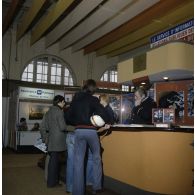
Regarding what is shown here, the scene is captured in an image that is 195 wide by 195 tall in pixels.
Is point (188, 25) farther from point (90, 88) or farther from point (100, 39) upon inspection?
point (100, 39)

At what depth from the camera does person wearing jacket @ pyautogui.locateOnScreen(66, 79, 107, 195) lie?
3.65m

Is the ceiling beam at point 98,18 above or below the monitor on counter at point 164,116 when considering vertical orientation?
above

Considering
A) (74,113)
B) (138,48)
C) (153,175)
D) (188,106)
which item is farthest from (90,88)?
(138,48)

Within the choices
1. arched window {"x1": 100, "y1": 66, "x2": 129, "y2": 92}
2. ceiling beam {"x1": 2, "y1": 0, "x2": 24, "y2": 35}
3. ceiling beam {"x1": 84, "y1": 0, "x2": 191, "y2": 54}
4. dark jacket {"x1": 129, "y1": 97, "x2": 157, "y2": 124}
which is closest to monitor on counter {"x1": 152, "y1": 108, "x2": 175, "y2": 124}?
dark jacket {"x1": 129, "y1": 97, "x2": 157, "y2": 124}

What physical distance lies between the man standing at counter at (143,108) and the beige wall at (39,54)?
898 centimetres

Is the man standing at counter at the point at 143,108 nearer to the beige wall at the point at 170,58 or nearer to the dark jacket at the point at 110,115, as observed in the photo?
the dark jacket at the point at 110,115

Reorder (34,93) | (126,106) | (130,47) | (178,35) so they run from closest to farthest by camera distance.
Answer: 1. (178,35)
2. (126,106)
3. (34,93)
4. (130,47)

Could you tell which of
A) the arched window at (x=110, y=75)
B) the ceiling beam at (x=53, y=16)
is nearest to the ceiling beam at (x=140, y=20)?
the ceiling beam at (x=53, y=16)

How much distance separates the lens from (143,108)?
4.41 m

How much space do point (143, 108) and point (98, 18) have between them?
18.1 feet

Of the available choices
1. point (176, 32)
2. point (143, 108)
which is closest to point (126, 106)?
point (176, 32)

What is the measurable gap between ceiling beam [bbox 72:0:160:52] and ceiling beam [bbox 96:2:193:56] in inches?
31.5

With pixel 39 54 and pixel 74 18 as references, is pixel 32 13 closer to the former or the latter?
pixel 74 18

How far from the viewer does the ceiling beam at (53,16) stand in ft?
26.8
